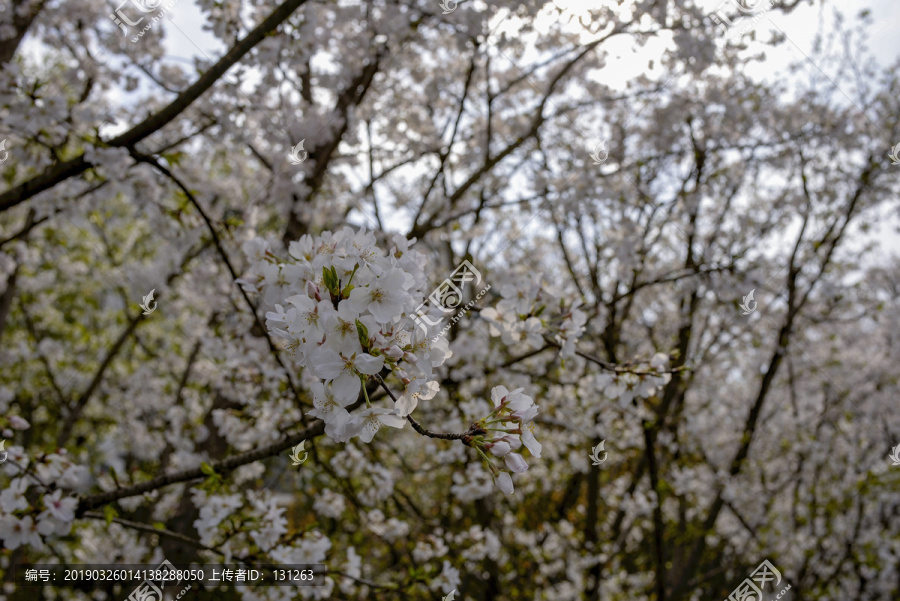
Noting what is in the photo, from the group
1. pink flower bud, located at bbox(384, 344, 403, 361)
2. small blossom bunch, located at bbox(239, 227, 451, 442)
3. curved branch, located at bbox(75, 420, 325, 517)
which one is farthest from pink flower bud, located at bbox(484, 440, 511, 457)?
curved branch, located at bbox(75, 420, 325, 517)

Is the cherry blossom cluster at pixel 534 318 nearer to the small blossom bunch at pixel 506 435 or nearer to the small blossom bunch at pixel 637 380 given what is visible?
the small blossom bunch at pixel 637 380

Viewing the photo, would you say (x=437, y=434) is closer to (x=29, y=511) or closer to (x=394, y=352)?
(x=394, y=352)

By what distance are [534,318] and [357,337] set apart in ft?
3.72

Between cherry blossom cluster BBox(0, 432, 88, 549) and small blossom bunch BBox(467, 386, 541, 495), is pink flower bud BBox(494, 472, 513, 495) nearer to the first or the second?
small blossom bunch BBox(467, 386, 541, 495)

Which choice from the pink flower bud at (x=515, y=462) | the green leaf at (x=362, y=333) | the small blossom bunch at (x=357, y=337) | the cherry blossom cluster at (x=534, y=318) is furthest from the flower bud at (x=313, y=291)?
the cherry blossom cluster at (x=534, y=318)

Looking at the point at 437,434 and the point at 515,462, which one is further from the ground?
the point at 437,434

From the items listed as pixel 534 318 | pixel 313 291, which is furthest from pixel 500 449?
pixel 534 318

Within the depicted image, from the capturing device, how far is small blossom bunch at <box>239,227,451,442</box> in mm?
1137

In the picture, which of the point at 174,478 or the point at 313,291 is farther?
the point at 174,478

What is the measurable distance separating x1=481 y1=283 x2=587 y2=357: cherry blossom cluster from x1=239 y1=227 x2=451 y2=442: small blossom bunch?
927 mm

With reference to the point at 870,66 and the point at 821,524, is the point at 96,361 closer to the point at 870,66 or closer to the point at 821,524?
the point at 821,524

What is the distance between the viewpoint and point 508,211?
25.1ft

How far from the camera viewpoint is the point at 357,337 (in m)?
1.15

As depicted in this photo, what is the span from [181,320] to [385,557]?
17.4ft
